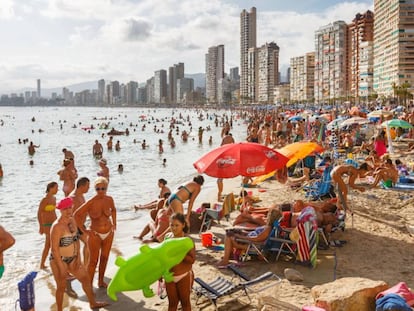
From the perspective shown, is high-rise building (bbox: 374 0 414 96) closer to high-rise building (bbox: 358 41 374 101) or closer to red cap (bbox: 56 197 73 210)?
high-rise building (bbox: 358 41 374 101)

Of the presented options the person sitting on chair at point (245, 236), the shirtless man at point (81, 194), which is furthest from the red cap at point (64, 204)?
the person sitting on chair at point (245, 236)

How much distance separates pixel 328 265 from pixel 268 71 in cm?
15704

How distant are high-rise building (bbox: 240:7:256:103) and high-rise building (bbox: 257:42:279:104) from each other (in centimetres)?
832

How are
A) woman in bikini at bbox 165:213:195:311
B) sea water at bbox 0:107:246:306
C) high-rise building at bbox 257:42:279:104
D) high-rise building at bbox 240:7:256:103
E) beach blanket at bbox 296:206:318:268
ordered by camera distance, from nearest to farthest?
woman in bikini at bbox 165:213:195:311 → beach blanket at bbox 296:206:318:268 → sea water at bbox 0:107:246:306 → high-rise building at bbox 257:42:279:104 → high-rise building at bbox 240:7:256:103

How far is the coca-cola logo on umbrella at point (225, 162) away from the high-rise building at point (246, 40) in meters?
165

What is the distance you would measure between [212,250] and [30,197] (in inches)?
330

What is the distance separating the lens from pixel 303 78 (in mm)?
142625

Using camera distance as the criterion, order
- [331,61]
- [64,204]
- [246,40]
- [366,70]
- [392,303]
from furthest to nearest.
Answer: [246,40] → [331,61] → [366,70] → [64,204] → [392,303]

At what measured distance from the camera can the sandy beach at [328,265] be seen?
15.9ft

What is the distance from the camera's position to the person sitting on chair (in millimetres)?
5770

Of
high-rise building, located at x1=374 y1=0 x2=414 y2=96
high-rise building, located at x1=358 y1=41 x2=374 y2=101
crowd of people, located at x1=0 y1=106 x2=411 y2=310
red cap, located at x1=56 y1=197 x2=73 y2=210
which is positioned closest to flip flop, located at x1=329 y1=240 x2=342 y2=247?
crowd of people, located at x1=0 y1=106 x2=411 y2=310

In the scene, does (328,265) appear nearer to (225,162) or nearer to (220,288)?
(220,288)

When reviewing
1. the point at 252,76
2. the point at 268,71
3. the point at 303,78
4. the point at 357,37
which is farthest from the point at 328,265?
the point at 252,76

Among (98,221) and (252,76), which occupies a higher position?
(252,76)
